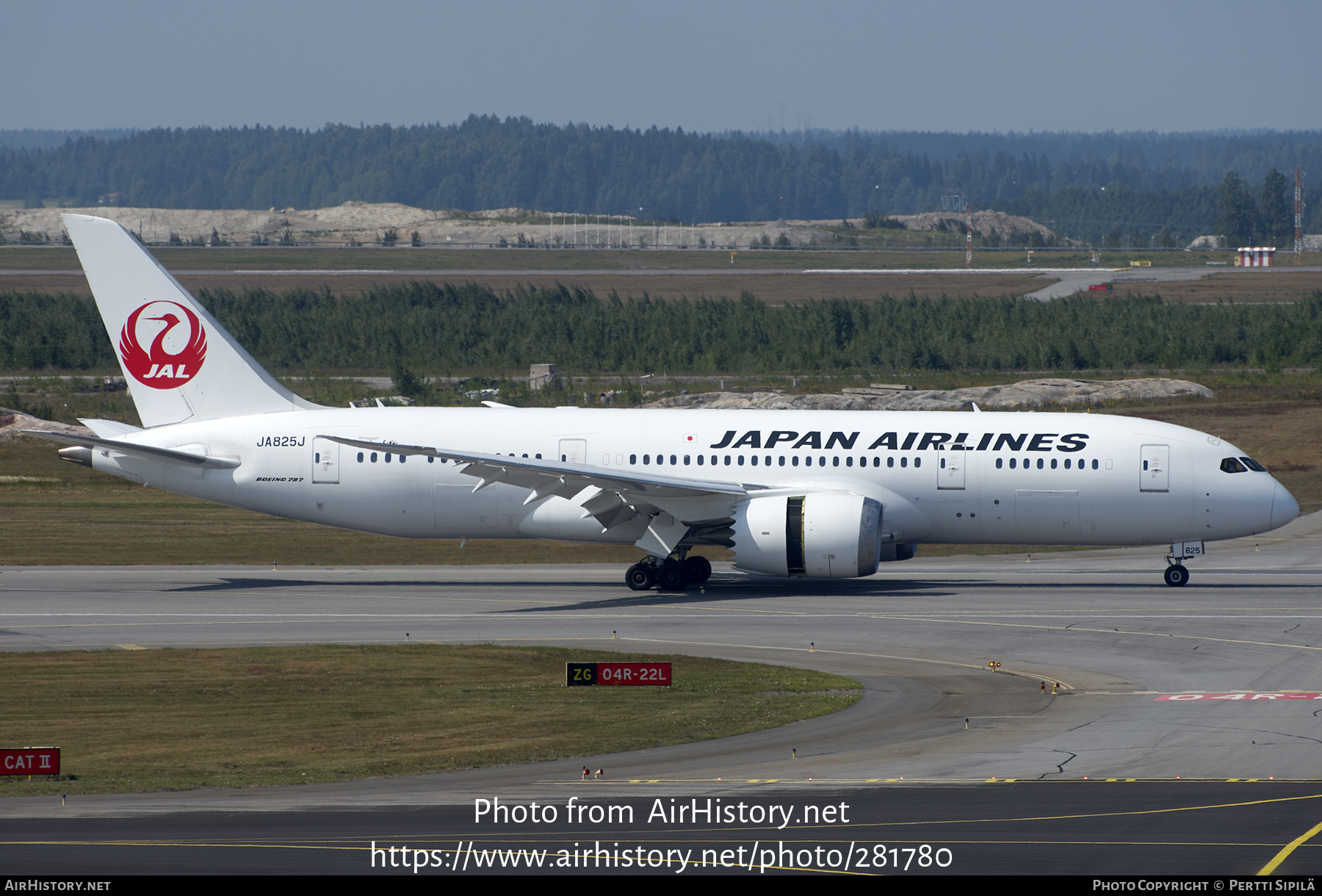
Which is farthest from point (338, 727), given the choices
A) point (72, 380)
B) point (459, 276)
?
point (459, 276)

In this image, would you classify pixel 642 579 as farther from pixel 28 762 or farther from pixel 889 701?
pixel 28 762

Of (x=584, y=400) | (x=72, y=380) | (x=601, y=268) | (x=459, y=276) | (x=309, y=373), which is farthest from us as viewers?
(x=601, y=268)

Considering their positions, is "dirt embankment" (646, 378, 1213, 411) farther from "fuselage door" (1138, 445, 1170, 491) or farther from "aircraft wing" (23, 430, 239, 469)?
"aircraft wing" (23, 430, 239, 469)

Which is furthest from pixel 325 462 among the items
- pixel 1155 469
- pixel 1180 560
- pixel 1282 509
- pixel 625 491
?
pixel 1282 509

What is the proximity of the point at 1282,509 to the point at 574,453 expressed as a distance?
1934 centimetres

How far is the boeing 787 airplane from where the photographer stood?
1491 inches

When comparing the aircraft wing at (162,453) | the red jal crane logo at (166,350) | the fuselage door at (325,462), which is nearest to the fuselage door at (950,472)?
the fuselage door at (325,462)

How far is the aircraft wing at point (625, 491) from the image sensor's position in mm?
36969

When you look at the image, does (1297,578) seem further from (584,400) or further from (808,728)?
(584,400)

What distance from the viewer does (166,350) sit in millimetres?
41188

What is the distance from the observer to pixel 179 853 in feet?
52.4

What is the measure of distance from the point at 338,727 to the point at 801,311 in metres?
79.1

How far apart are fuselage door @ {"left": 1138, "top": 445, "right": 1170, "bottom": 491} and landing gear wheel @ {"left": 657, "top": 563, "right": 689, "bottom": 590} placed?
1272 centimetres

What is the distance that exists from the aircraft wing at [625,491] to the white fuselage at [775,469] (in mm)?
608
